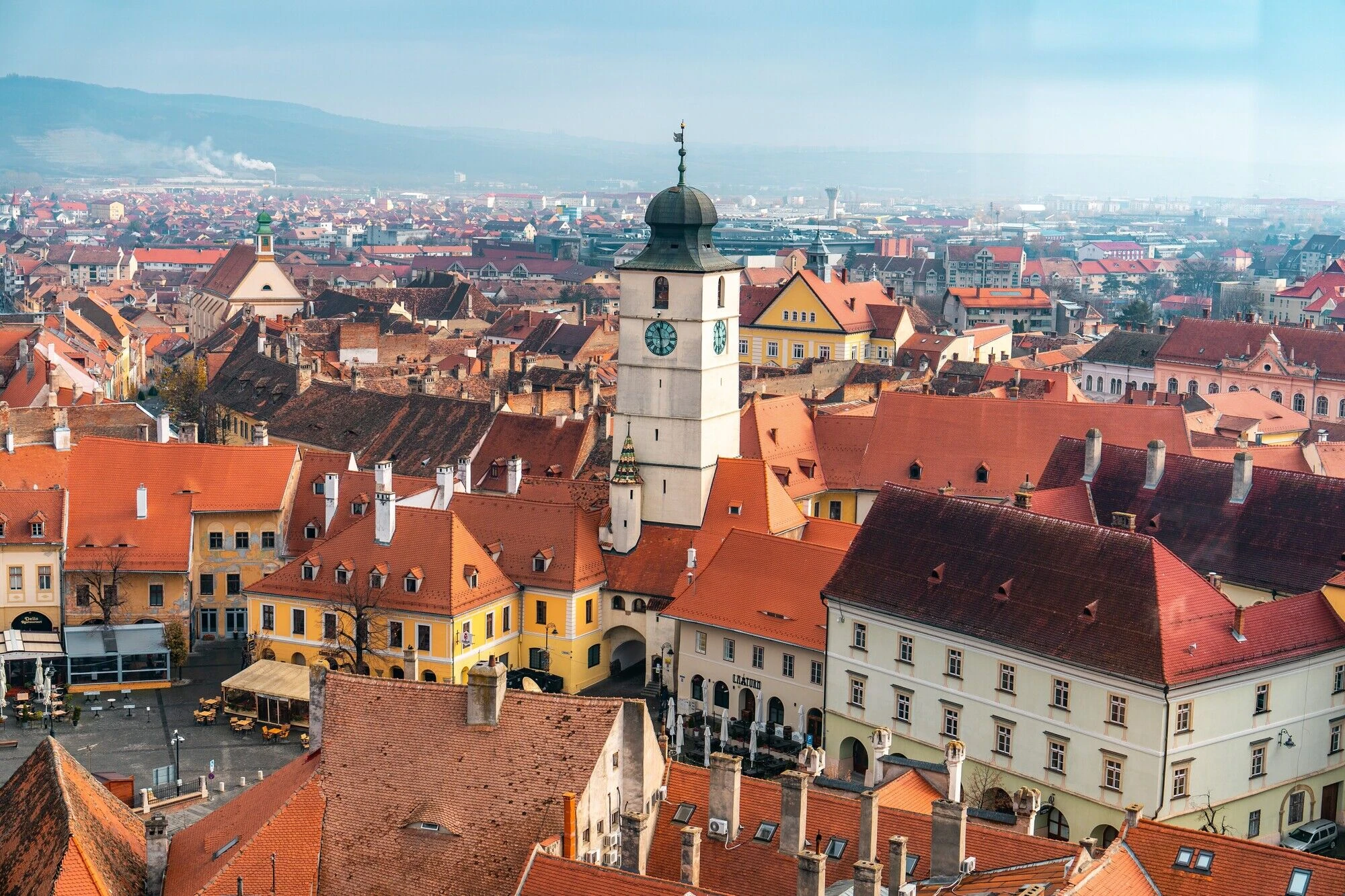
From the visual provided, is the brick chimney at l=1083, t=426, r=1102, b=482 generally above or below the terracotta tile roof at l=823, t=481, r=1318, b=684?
above

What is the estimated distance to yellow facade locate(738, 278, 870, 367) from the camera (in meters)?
141

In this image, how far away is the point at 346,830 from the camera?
37562 millimetres

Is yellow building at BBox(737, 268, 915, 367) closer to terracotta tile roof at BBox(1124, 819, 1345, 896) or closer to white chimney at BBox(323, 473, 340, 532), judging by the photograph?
white chimney at BBox(323, 473, 340, 532)

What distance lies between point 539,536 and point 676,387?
861 cm

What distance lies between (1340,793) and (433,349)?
310 ft

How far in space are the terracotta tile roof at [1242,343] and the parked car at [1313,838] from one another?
2976 inches

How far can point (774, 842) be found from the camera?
131 ft

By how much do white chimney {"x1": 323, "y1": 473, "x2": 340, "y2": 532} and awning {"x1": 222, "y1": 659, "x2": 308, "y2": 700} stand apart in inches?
401

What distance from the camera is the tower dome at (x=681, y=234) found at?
72375 millimetres

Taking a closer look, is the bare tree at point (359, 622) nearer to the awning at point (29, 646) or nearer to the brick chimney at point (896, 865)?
the awning at point (29, 646)

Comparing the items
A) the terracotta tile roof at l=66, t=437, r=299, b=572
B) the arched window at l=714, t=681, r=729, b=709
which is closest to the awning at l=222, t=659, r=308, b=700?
the terracotta tile roof at l=66, t=437, r=299, b=572

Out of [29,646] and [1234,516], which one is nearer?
[1234,516]

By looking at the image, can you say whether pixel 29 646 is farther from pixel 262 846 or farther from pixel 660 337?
pixel 262 846

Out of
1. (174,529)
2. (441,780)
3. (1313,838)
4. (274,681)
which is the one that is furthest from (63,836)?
(174,529)
